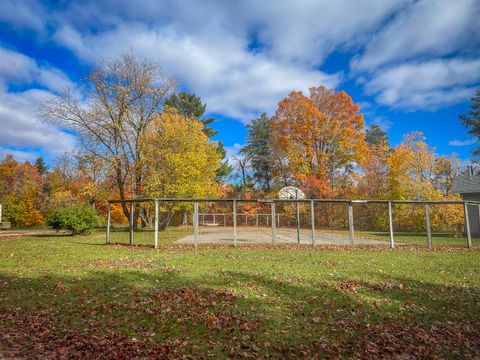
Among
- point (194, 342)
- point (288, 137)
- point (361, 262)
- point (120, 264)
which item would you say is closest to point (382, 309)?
point (194, 342)

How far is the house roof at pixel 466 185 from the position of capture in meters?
27.8

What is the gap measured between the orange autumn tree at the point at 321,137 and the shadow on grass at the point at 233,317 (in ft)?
87.5

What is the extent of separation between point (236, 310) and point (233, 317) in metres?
0.33

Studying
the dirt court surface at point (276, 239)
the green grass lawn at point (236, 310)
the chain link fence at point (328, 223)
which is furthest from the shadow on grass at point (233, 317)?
the chain link fence at point (328, 223)

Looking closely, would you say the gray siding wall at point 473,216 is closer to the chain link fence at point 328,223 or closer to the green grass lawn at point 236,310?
the chain link fence at point 328,223

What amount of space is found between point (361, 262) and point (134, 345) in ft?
27.8

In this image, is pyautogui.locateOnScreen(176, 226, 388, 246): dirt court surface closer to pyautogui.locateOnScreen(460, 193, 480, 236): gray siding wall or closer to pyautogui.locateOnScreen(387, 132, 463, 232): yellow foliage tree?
pyautogui.locateOnScreen(387, 132, 463, 232): yellow foliage tree

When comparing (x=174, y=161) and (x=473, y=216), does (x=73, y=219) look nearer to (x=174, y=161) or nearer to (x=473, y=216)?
(x=174, y=161)

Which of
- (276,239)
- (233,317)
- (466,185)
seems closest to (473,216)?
(466,185)

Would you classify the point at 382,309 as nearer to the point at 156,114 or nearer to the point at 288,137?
the point at 156,114

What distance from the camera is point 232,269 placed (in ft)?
30.7

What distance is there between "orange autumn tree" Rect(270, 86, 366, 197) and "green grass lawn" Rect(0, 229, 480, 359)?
24343 mm

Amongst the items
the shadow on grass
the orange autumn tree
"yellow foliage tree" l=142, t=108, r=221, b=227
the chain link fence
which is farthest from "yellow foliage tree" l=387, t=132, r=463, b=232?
the shadow on grass

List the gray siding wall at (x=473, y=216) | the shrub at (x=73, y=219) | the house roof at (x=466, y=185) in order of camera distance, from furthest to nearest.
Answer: the house roof at (x=466, y=185)
the gray siding wall at (x=473, y=216)
the shrub at (x=73, y=219)
